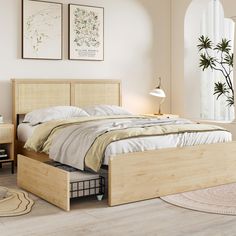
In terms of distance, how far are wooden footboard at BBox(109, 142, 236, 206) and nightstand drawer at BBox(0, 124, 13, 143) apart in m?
1.88

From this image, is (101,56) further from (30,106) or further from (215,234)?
(215,234)

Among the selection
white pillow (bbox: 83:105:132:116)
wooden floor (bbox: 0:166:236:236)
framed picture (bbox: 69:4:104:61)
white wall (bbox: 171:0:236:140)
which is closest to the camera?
wooden floor (bbox: 0:166:236:236)

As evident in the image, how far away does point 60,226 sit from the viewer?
2.95 metres

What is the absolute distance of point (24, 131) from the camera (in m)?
4.89

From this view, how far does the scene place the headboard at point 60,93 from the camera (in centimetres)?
512

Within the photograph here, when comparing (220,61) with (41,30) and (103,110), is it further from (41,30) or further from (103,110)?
(41,30)

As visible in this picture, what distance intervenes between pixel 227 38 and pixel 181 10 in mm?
800

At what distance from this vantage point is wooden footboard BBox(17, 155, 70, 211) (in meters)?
3.31

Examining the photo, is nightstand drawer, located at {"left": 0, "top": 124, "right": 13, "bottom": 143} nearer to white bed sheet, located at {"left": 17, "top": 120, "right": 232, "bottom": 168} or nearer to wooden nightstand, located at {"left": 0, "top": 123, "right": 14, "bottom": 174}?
wooden nightstand, located at {"left": 0, "top": 123, "right": 14, "bottom": 174}

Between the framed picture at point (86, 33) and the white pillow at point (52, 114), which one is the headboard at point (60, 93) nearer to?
the white pillow at point (52, 114)

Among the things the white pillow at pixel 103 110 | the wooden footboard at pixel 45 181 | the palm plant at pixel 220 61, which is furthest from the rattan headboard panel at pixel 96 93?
the wooden footboard at pixel 45 181

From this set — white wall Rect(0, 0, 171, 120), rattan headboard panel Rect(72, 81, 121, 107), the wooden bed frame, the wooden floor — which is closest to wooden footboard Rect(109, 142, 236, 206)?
the wooden bed frame

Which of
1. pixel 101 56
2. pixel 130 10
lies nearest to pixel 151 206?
pixel 101 56

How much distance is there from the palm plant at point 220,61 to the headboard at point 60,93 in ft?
4.32
